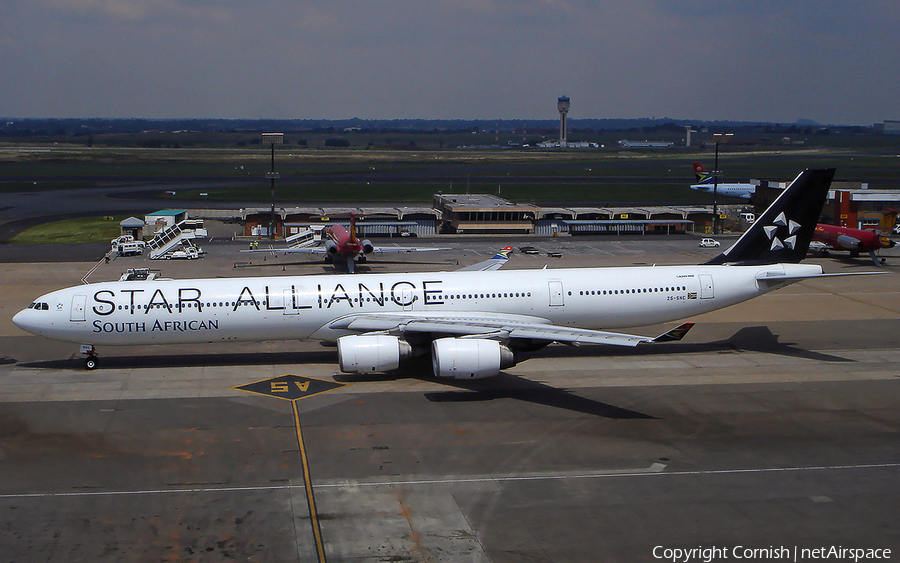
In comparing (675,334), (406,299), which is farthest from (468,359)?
(675,334)

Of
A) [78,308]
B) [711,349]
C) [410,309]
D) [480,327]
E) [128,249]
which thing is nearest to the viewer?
[480,327]

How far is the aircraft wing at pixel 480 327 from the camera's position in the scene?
30234mm

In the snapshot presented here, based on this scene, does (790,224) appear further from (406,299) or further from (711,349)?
(406,299)

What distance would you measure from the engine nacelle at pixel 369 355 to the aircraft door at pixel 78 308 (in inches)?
460

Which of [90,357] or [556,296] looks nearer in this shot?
[90,357]

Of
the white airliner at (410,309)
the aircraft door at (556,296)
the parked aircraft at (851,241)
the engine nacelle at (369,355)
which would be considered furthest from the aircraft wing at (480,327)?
the parked aircraft at (851,241)

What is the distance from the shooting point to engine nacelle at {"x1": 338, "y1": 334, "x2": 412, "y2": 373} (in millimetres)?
31531

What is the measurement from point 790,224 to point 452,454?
23.8 m

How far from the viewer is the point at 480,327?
107ft

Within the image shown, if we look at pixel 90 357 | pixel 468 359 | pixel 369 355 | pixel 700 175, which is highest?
pixel 700 175

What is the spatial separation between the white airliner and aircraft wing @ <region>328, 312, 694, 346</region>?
0.06m

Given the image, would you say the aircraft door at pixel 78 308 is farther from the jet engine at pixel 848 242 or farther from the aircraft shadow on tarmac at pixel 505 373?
the jet engine at pixel 848 242

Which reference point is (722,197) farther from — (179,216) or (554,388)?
(554,388)

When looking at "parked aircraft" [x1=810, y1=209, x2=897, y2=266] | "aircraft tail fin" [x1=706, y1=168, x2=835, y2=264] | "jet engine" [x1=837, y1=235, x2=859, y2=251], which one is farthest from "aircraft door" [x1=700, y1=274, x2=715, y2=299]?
"jet engine" [x1=837, y1=235, x2=859, y2=251]
